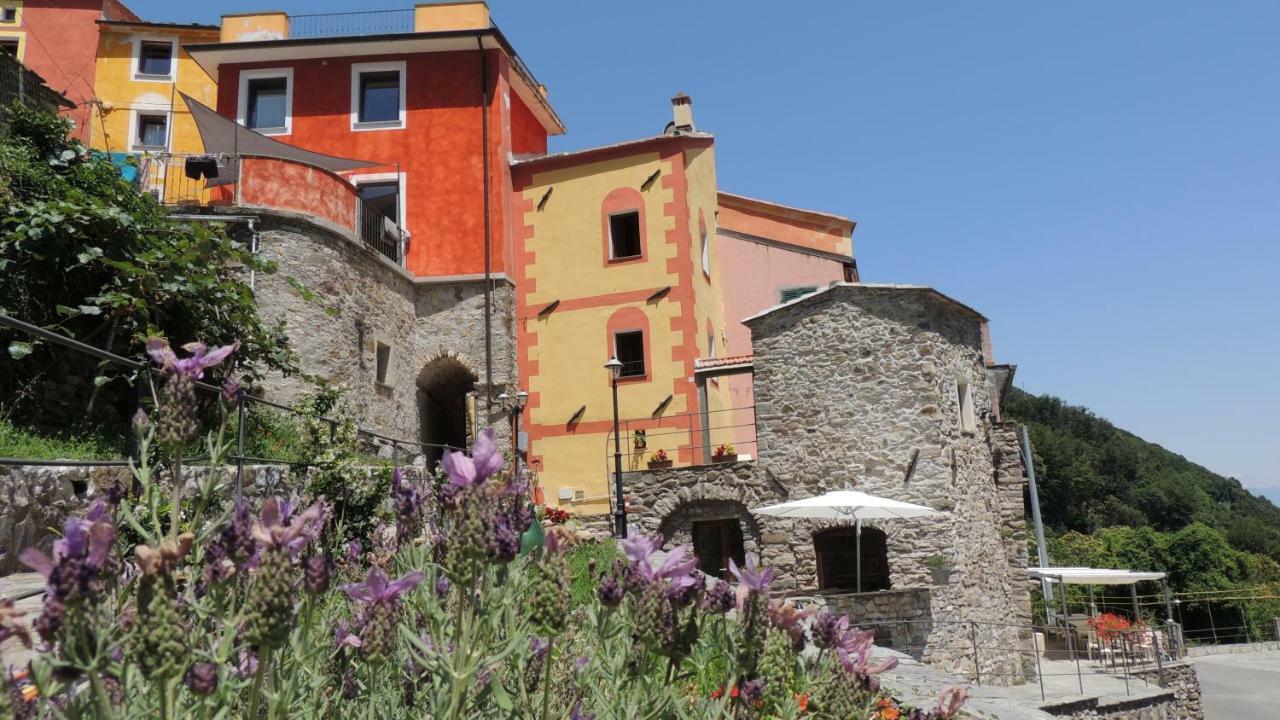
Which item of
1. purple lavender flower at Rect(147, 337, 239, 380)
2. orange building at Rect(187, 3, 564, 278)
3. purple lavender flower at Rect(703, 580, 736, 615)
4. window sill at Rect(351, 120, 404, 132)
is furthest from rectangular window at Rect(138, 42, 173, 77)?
purple lavender flower at Rect(703, 580, 736, 615)

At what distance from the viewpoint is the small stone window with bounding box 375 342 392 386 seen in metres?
16.6

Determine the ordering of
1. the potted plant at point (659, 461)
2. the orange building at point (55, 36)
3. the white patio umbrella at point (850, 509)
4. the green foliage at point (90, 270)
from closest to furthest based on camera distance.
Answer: the green foliage at point (90, 270), the white patio umbrella at point (850, 509), the potted plant at point (659, 461), the orange building at point (55, 36)

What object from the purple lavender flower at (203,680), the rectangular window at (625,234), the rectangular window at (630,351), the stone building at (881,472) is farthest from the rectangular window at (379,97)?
the purple lavender flower at (203,680)

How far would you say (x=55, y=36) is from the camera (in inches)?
949

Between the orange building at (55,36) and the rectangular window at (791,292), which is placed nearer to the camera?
the rectangular window at (791,292)

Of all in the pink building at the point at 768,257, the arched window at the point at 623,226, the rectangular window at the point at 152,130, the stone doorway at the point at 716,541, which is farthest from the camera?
the rectangular window at the point at 152,130

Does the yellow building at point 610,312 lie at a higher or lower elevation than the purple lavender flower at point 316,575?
higher

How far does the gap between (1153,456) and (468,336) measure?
6298 cm

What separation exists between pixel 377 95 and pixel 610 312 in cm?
696

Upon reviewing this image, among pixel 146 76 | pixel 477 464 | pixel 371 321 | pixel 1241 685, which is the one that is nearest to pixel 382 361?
pixel 371 321

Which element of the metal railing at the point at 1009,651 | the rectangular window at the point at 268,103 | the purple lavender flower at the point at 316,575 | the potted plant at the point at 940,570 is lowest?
the metal railing at the point at 1009,651

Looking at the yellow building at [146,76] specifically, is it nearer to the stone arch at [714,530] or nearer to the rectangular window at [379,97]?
the rectangular window at [379,97]

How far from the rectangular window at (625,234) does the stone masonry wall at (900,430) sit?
13.5 ft

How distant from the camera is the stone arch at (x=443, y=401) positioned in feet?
59.6
